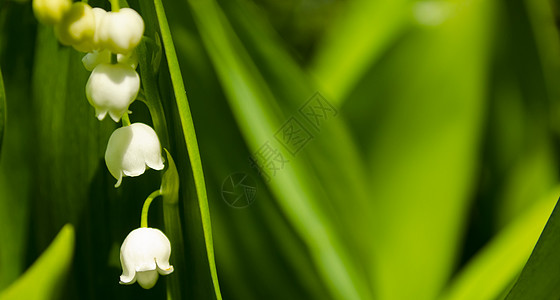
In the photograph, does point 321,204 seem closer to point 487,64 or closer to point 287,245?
point 287,245

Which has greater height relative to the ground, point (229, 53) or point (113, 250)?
point (229, 53)

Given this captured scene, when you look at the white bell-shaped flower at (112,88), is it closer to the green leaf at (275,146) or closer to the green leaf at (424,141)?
the green leaf at (275,146)

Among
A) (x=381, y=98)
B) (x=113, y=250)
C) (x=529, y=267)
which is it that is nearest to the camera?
(x=529, y=267)

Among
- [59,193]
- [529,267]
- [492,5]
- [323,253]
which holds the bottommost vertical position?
[529,267]

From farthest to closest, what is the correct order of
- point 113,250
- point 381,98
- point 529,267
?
point 381,98 → point 113,250 → point 529,267

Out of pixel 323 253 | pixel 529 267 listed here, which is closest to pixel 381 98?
pixel 323 253

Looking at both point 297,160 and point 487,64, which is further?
point 487,64

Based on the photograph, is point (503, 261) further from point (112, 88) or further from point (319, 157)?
point (112, 88)
